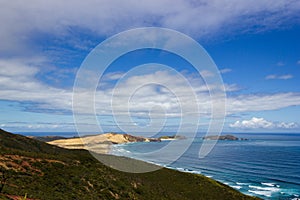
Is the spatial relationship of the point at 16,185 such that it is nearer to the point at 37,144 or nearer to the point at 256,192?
the point at 37,144

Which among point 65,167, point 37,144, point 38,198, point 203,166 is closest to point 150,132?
point 38,198

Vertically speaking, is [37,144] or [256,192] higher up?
[37,144]

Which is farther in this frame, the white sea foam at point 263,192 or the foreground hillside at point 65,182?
the white sea foam at point 263,192

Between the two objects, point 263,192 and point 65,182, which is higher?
point 65,182

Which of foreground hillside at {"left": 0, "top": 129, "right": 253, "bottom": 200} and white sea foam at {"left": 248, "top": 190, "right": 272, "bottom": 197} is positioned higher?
foreground hillside at {"left": 0, "top": 129, "right": 253, "bottom": 200}

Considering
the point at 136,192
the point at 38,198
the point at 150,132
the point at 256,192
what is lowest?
the point at 256,192

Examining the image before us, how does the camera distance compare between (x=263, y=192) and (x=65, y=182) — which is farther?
(x=263, y=192)

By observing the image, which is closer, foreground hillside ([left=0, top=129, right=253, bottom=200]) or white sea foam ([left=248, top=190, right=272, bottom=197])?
foreground hillside ([left=0, top=129, right=253, bottom=200])

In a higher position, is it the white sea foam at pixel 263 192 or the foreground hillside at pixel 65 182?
the foreground hillside at pixel 65 182

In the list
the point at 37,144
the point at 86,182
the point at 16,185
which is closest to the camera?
the point at 16,185

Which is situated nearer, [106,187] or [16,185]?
[16,185]

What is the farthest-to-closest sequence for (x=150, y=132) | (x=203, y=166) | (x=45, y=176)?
(x=203, y=166) < (x=45, y=176) < (x=150, y=132)
